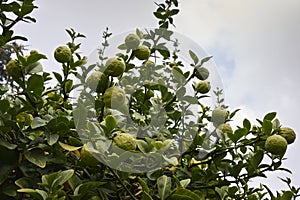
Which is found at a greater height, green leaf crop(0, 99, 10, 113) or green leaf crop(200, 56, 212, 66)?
green leaf crop(200, 56, 212, 66)

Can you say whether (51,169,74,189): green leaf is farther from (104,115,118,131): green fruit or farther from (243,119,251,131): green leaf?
(243,119,251,131): green leaf

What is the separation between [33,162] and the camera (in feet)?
2.44

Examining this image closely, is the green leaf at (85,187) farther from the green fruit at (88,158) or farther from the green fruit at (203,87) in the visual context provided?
the green fruit at (203,87)

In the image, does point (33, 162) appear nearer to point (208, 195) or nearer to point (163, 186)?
point (163, 186)

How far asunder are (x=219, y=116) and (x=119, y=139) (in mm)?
440

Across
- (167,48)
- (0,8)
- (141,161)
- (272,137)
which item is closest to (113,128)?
(141,161)

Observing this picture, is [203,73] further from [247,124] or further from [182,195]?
[182,195]

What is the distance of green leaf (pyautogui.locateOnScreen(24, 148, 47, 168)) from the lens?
2.44 feet

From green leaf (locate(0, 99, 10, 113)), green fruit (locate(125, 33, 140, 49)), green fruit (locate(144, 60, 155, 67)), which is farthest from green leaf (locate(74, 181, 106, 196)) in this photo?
green fruit (locate(144, 60, 155, 67))

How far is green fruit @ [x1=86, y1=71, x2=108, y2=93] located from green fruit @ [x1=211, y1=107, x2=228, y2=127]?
34cm

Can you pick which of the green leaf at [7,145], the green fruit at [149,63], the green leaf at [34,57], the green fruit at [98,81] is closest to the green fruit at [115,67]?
the green fruit at [98,81]

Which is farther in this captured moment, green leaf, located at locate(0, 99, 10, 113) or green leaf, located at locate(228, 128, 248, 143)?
green leaf, located at locate(228, 128, 248, 143)

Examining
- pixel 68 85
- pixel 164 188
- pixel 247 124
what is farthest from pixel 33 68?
pixel 247 124

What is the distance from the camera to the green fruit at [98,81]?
89 centimetres
